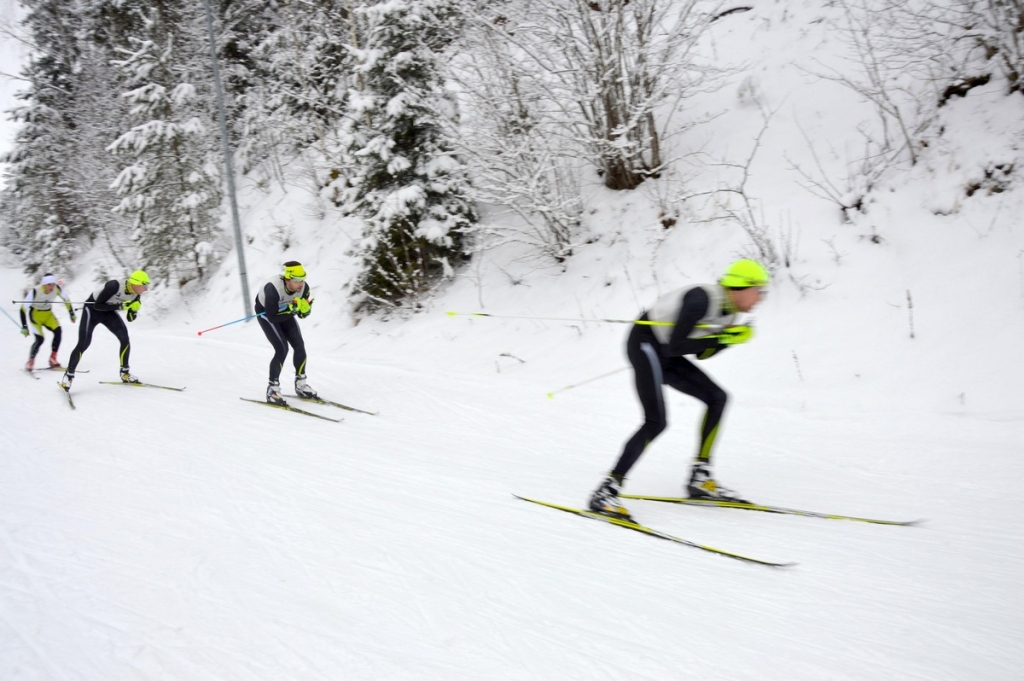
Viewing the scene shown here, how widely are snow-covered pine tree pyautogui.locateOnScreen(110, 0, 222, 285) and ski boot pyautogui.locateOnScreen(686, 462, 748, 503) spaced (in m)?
19.3

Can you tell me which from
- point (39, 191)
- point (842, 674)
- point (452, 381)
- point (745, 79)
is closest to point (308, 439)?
point (452, 381)

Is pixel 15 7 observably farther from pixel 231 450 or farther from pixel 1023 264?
pixel 1023 264

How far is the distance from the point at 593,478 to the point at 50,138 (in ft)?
106

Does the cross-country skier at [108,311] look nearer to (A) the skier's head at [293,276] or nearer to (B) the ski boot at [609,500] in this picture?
(A) the skier's head at [293,276]

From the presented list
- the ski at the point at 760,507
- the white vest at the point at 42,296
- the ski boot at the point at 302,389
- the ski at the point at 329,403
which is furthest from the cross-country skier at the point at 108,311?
the ski at the point at 760,507

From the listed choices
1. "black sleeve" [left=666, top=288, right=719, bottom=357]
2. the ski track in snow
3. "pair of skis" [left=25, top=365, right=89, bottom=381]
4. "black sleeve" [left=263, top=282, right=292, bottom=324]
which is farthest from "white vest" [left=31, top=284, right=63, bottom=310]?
"black sleeve" [left=666, top=288, right=719, bottom=357]

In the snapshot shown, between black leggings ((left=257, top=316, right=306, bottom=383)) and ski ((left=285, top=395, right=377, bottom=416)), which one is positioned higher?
black leggings ((left=257, top=316, right=306, bottom=383))

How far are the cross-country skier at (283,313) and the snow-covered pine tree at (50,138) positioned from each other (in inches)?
968

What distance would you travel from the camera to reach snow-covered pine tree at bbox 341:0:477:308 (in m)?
11.5

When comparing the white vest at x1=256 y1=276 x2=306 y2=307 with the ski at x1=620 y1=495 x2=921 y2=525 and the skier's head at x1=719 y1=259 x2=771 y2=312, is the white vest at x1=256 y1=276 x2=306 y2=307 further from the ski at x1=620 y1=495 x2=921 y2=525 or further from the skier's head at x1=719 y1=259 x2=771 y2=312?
the skier's head at x1=719 y1=259 x2=771 y2=312

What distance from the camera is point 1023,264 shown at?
6.57 metres

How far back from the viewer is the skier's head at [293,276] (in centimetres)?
787

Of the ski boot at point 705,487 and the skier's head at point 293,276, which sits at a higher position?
the skier's head at point 293,276

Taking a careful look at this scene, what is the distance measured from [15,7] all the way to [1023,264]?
41.1m
